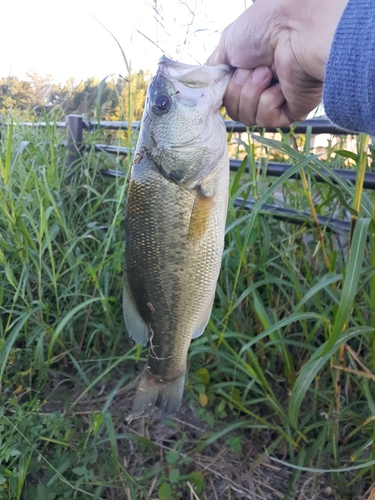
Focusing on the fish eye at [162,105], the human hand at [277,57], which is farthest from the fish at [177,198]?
the human hand at [277,57]

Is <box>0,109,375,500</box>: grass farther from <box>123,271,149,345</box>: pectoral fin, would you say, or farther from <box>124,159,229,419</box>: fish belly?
<box>123,271,149,345</box>: pectoral fin

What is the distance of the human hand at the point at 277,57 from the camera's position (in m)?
1.09

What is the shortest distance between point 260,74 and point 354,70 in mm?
380

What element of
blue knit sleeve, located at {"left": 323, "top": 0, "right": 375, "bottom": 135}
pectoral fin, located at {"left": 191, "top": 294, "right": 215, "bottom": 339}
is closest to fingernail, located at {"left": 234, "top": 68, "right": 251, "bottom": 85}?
blue knit sleeve, located at {"left": 323, "top": 0, "right": 375, "bottom": 135}

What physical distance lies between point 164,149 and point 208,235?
0.95ft

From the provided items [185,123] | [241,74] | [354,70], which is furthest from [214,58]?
[354,70]

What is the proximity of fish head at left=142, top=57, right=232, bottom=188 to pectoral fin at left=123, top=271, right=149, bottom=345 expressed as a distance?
1.23 ft

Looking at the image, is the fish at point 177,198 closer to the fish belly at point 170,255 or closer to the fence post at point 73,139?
the fish belly at point 170,255

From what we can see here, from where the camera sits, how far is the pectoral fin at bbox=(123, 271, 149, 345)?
1229mm

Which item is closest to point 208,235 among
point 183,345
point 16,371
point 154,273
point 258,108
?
point 154,273

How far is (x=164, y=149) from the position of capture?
1.16m

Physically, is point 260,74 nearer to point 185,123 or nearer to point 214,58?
point 214,58

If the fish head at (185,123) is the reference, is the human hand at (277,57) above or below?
above

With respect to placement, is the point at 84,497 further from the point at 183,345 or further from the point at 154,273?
the point at 154,273
